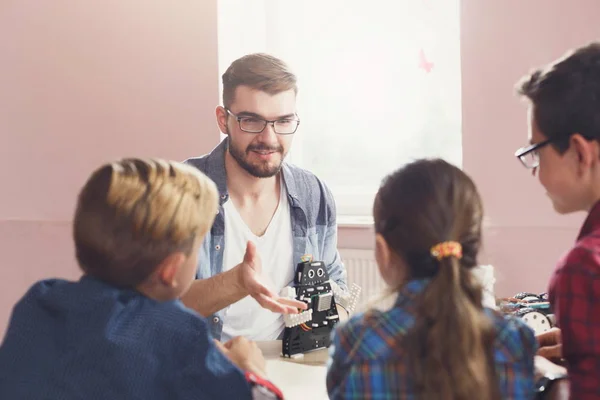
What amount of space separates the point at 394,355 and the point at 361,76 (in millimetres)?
2742

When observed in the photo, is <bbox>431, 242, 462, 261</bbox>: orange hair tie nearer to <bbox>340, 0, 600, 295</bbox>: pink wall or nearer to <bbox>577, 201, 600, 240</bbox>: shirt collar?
<bbox>577, 201, 600, 240</bbox>: shirt collar

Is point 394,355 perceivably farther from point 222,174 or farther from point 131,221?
point 222,174

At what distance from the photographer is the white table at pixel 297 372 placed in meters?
1.54

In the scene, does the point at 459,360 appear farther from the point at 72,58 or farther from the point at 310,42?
the point at 72,58

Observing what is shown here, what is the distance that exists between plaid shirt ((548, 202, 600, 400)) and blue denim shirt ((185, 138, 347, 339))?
3.29ft

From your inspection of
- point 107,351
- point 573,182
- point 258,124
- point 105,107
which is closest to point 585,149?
point 573,182

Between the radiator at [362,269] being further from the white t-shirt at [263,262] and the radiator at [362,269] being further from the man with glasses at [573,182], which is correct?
the man with glasses at [573,182]

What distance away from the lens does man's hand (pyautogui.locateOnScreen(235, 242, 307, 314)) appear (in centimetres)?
168

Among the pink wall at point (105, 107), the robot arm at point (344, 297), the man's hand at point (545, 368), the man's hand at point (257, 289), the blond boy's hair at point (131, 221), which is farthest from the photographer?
the pink wall at point (105, 107)

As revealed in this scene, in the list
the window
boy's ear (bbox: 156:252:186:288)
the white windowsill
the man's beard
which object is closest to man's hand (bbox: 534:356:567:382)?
boy's ear (bbox: 156:252:186:288)

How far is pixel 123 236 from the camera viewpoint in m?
1.24

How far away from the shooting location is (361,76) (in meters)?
3.72

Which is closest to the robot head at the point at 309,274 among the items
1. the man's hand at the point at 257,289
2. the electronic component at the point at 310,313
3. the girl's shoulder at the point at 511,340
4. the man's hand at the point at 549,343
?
the electronic component at the point at 310,313

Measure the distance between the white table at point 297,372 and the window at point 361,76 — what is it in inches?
71.8
